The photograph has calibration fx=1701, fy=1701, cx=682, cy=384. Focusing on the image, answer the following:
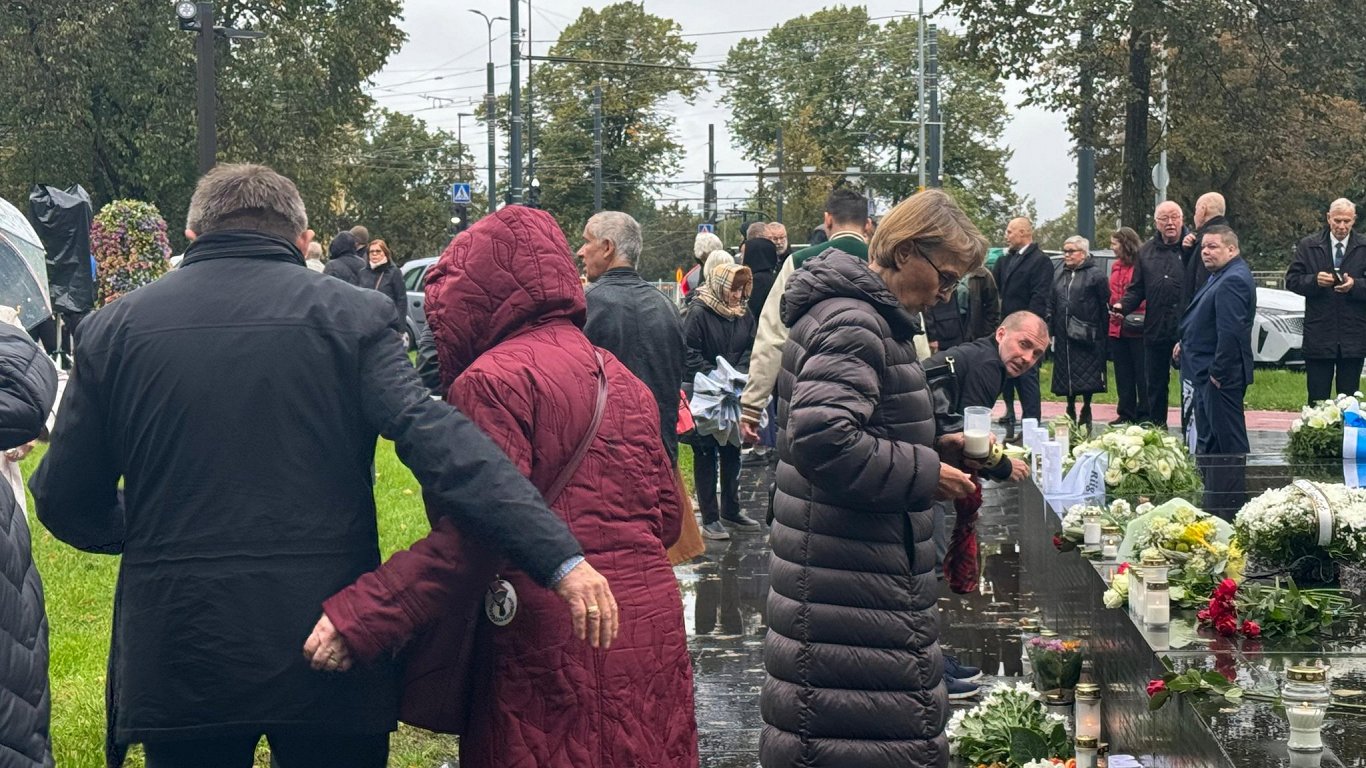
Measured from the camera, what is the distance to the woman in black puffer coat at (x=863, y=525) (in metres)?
4.28

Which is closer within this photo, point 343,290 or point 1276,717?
point 343,290

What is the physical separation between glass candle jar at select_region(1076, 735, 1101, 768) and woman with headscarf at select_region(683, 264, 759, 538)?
540 cm

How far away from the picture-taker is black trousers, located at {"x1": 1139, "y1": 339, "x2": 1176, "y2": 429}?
51.6 feet

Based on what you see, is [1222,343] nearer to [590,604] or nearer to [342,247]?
[342,247]

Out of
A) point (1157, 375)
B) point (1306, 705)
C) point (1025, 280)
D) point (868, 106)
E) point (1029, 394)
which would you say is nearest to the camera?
point (1306, 705)

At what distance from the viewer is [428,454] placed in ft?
11.5

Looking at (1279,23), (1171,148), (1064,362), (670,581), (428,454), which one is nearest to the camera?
(428,454)

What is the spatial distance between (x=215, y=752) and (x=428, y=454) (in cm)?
81

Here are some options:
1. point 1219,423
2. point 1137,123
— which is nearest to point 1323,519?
point 1219,423

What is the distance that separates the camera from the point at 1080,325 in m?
16.4

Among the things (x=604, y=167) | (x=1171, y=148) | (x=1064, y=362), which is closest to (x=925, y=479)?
(x=1064, y=362)

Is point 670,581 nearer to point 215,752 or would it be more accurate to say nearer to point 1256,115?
point 215,752

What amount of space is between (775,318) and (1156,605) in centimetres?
418

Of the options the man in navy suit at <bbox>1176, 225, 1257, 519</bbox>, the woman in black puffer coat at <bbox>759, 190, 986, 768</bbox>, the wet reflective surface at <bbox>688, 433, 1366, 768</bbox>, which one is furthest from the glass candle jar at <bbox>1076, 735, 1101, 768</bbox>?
the man in navy suit at <bbox>1176, 225, 1257, 519</bbox>
